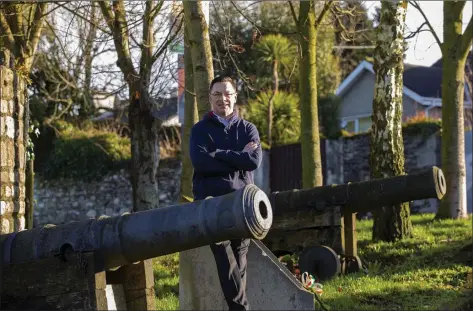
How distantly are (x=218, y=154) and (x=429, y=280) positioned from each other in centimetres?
468

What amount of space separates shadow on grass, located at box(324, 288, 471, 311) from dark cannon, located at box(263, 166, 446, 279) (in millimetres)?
1229

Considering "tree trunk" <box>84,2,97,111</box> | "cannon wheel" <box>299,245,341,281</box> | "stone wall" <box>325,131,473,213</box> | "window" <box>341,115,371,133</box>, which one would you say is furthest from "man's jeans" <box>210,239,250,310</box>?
"window" <box>341,115,371,133</box>

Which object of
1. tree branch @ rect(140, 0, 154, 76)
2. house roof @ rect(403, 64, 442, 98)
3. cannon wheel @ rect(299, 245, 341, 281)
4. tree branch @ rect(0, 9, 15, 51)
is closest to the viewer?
cannon wheel @ rect(299, 245, 341, 281)

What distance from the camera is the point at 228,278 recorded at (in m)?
6.04

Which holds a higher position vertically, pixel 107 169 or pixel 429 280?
pixel 107 169

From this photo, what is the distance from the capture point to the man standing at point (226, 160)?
5992 mm

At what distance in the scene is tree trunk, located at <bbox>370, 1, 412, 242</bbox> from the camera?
1224cm

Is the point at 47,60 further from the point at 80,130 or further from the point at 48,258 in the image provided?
the point at 48,258

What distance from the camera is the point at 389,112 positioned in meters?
12.4

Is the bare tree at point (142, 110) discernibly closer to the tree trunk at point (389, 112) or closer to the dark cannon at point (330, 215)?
the tree trunk at point (389, 112)

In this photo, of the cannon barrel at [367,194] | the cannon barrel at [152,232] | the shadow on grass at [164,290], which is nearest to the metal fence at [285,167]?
the cannon barrel at [367,194]

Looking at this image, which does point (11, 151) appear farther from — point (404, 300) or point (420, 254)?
point (420, 254)

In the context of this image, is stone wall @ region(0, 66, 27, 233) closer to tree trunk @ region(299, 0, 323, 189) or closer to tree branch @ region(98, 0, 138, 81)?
tree branch @ region(98, 0, 138, 81)

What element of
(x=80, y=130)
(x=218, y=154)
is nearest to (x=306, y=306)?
(x=218, y=154)
